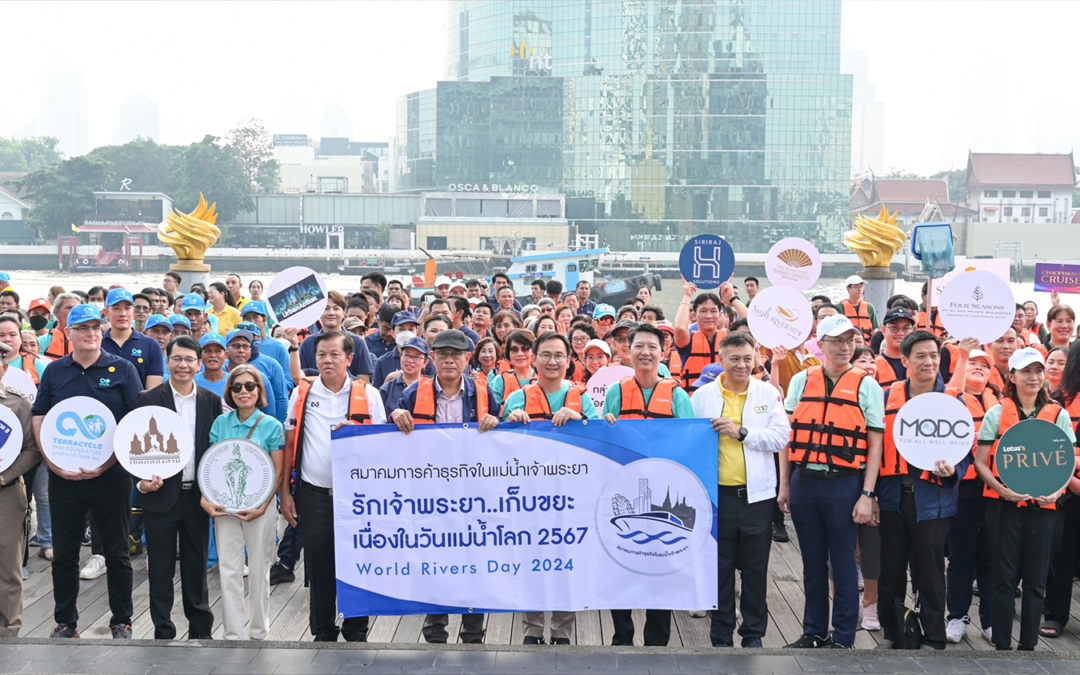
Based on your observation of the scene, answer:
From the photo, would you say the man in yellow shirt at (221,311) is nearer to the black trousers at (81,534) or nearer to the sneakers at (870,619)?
the black trousers at (81,534)

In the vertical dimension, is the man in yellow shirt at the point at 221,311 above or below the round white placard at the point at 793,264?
below

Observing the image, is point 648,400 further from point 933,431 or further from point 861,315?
point 861,315

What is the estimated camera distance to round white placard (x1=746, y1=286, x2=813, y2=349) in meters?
6.43

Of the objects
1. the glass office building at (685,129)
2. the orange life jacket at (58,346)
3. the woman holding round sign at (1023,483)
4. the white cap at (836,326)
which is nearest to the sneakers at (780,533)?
the woman holding round sign at (1023,483)

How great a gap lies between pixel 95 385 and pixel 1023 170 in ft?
379

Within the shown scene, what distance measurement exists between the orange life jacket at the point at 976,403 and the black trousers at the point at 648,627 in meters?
1.94

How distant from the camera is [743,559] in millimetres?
5133

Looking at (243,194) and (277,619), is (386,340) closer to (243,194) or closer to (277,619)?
(277,619)

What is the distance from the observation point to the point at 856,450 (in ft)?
16.4

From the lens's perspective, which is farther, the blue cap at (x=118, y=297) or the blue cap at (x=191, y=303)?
the blue cap at (x=191, y=303)

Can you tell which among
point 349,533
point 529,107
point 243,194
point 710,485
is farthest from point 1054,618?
point 529,107

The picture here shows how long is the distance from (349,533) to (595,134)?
335 feet

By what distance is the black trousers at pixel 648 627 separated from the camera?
527cm

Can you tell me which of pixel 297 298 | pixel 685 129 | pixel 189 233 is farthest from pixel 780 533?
pixel 685 129
